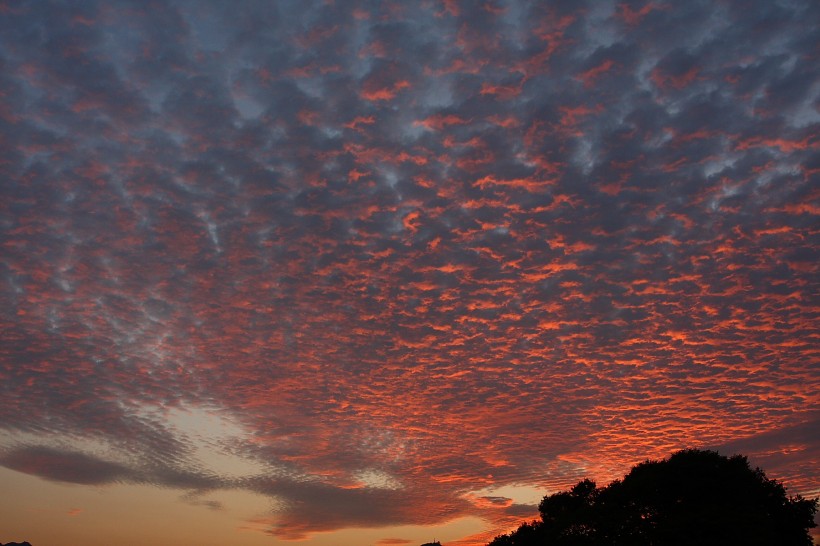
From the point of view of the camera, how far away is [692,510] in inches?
1804

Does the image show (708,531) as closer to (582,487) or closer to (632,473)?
(632,473)

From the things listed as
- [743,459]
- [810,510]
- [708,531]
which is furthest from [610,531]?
[810,510]

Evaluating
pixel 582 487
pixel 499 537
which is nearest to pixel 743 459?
pixel 582 487

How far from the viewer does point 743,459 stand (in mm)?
50031

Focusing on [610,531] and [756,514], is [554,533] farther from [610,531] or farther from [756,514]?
[756,514]

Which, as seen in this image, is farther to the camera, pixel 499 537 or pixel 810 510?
pixel 499 537

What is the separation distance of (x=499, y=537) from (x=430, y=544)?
44.9 metres

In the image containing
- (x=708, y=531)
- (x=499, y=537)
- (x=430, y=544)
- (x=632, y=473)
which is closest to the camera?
(x=708, y=531)

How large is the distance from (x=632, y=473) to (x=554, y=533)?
9009mm

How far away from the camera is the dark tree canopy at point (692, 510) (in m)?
42.8

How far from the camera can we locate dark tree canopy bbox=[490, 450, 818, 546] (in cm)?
4281

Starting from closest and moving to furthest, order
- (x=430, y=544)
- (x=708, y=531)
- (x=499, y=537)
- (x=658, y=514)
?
(x=708, y=531), (x=658, y=514), (x=499, y=537), (x=430, y=544)

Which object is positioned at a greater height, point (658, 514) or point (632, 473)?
point (632, 473)

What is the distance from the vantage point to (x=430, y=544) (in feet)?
361
